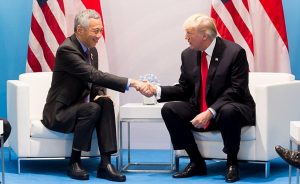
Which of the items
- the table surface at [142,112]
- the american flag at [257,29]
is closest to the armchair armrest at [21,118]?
the table surface at [142,112]

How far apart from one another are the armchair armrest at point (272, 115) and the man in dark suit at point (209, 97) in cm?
9

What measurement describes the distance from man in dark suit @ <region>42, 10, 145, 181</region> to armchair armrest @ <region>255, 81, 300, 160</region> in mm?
952

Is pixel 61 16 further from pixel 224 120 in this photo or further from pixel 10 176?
pixel 224 120

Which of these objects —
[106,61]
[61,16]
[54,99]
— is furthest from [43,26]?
[54,99]

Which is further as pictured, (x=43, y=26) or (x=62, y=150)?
(x=43, y=26)

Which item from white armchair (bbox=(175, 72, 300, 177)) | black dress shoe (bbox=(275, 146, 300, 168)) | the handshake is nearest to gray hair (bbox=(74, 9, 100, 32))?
the handshake

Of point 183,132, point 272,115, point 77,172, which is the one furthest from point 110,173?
point 272,115

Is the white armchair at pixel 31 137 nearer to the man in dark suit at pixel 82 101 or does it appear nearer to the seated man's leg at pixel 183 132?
the man in dark suit at pixel 82 101

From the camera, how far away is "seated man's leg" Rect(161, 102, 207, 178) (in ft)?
17.3

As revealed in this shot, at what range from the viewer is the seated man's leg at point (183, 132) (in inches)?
208

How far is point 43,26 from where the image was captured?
6445 mm

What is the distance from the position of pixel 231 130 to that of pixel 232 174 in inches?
13.4

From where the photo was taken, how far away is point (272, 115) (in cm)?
529

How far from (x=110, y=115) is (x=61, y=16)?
1.54 meters
